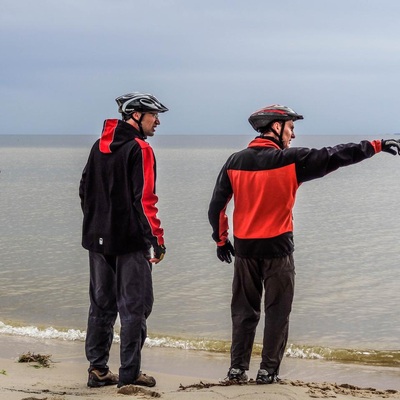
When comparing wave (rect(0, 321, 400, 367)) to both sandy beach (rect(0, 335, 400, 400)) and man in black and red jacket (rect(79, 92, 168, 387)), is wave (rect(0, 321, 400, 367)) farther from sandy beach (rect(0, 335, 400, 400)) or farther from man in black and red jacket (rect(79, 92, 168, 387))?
man in black and red jacket (rect(79, 92, 168, 387))

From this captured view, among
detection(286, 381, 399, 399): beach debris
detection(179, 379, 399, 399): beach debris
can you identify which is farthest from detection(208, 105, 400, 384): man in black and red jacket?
detection(286, 381, 399, 399): beach debris

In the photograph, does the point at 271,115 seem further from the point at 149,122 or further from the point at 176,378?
the point at 176,378

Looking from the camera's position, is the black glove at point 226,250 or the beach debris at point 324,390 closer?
the beach debris at point 324,390

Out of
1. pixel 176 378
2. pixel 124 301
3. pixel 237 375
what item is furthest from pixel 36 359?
pixel 237 375

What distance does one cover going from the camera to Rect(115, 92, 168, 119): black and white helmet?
577cm

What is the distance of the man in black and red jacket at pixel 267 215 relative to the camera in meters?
5.57

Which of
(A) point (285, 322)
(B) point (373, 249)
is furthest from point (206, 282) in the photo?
(A) point (285, 322)

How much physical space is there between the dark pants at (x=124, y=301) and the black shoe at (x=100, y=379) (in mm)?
134

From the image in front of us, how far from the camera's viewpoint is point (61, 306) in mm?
11812

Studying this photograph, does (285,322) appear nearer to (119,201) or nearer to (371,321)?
(119,201)

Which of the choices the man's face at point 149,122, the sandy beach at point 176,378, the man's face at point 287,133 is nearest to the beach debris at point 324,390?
the sandy beach at point 176,378

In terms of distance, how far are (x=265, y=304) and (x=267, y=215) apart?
0.65 metres

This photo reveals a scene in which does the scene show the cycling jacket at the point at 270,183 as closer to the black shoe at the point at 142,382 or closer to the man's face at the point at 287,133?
the man's face at the point at 287,133

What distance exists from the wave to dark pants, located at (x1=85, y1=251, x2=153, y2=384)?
3.43 m
